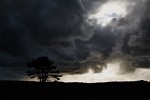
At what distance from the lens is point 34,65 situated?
64312mm
